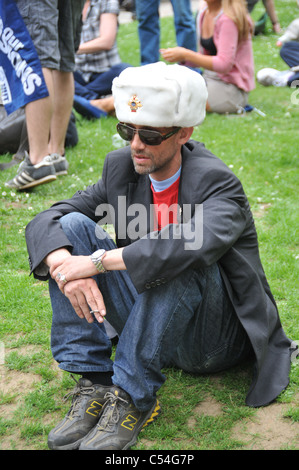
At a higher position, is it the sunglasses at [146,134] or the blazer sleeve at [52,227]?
the sunglasses at [146,134]

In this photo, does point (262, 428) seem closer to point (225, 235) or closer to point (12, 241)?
point (225, 235)

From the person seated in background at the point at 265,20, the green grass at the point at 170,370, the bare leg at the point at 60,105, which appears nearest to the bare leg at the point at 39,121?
the green grass at the point at 170,370

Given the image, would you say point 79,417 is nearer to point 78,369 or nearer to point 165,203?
point 78,369

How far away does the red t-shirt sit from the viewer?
300cm

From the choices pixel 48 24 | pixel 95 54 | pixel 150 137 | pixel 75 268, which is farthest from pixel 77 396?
pixel 95 54

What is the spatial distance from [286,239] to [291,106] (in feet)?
13.3

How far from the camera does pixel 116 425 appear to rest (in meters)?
2.67

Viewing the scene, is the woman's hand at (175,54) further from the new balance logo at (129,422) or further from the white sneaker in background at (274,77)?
the new balance logo at (129,422)

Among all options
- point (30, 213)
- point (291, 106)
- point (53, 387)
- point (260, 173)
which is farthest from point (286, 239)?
point (291, 106)

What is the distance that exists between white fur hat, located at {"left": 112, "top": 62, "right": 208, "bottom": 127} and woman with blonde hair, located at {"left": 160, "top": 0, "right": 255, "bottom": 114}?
4661mm

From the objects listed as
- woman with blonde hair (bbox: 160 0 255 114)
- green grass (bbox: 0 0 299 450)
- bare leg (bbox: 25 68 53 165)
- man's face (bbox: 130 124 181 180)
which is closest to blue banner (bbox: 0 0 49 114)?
bare leg (bbox: 25 68 53 165)

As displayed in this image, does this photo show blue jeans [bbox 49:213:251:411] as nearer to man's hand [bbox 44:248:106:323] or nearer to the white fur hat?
man's hand [bbox 44:248:106:323]

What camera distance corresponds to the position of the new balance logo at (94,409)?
9.07 feet

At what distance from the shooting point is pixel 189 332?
114 inches
